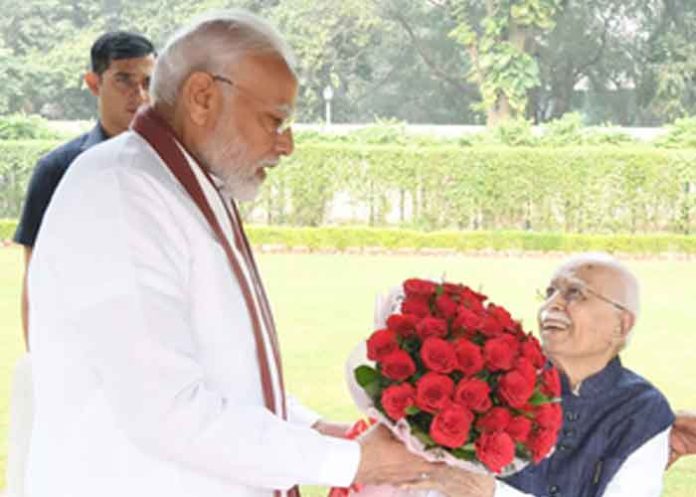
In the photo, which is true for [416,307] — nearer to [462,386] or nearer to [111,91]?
[462,386]

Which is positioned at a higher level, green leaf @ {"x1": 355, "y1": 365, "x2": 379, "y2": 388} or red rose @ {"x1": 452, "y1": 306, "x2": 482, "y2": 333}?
red rose @ {"x1": 452, "y1": 306, "x2": 482, "y2": 333}

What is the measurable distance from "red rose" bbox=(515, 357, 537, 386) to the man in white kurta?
230 mm

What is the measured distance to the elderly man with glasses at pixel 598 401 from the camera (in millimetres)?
2396

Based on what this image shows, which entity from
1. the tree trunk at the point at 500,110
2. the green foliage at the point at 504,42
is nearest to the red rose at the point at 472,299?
the green foliage at the point at 504,42

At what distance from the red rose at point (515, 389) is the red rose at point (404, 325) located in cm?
17

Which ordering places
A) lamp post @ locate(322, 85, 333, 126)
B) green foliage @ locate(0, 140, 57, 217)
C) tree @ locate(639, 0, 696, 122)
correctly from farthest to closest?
green foliage @ locate(0, 140, 57, 217)
lamp post @ locate(322, 85, 333, 126)
tree @ locate(639, 0, 696, 122)

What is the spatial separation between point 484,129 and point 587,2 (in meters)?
1.71

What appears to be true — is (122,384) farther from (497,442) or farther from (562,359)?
(562,359)

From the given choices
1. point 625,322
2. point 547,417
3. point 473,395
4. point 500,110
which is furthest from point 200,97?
point 500,110

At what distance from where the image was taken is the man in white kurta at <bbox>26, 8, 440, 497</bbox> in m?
1.71

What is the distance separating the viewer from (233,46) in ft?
6.08

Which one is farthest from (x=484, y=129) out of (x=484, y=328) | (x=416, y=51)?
(x=484, y=328)

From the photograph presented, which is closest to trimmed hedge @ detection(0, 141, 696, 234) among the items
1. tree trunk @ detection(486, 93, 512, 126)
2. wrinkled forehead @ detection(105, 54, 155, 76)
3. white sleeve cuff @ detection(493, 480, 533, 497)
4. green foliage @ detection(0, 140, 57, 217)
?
green foliage @ detection(0, 140, 57, 217)

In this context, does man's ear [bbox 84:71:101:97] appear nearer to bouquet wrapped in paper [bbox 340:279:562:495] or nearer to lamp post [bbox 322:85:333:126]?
bouquet wrapped in paper [bbox 340:279:562:495]
